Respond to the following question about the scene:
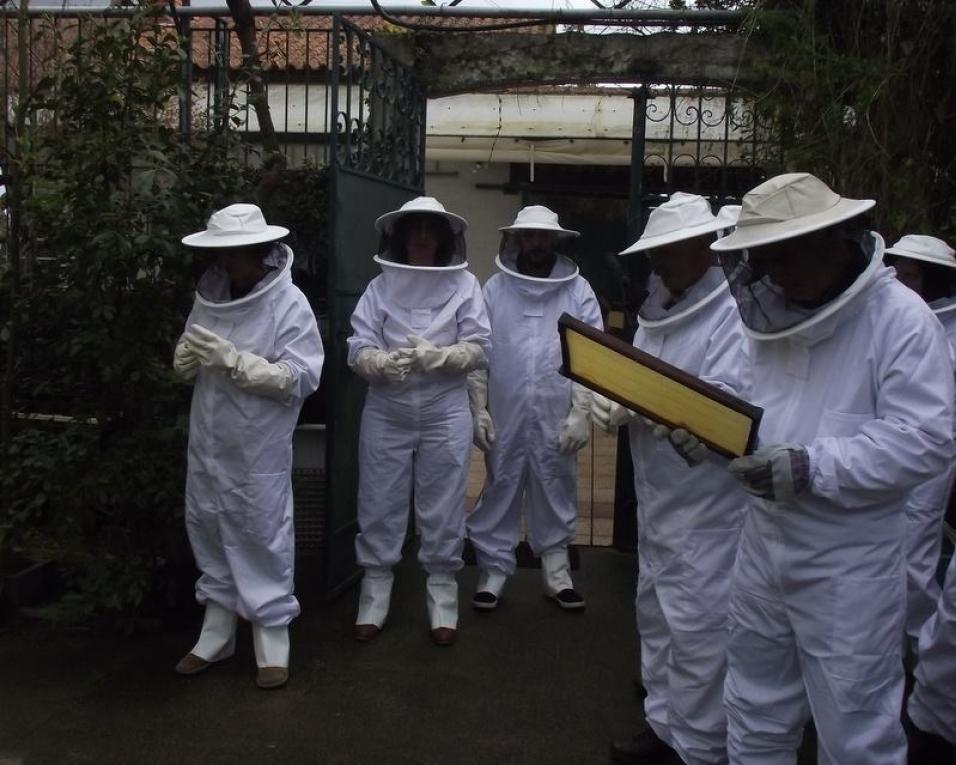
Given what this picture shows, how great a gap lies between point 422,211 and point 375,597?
1.79m

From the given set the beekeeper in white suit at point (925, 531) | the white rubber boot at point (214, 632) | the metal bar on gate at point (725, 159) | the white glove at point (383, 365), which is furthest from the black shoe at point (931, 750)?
the metal bar on gate at point (725, 159)

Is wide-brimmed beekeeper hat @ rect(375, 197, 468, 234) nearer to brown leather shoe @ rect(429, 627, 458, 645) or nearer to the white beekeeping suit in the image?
brown leather shoe @ rect(429, 627, 458, 645)

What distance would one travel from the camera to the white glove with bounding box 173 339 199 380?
410cm

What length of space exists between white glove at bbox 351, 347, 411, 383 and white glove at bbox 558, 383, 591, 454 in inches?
35.0

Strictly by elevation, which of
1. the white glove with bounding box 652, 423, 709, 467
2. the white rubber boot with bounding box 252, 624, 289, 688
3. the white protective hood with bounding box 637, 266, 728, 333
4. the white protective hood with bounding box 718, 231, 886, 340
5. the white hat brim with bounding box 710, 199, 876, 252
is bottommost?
the white rubber boot with bounding box 252, 624, 289, 688

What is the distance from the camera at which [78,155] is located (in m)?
4.34

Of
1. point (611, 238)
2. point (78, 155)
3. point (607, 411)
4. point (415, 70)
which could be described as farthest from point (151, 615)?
point (611, 238)

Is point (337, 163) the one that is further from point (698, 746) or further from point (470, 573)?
point (698, 746)

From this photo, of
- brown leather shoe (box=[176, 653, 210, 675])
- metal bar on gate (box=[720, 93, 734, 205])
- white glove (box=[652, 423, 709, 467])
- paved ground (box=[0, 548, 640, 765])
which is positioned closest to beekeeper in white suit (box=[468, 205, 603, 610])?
paved ground (box=[0, 548, 640, 765])

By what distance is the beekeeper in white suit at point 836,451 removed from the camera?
2.48 m

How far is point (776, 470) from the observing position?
249 cm

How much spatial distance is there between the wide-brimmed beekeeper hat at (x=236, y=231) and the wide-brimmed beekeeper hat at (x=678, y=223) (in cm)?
148

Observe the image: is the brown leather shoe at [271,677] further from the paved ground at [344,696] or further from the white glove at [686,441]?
the white glove at [686,441]

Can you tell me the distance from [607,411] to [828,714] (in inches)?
57.7
